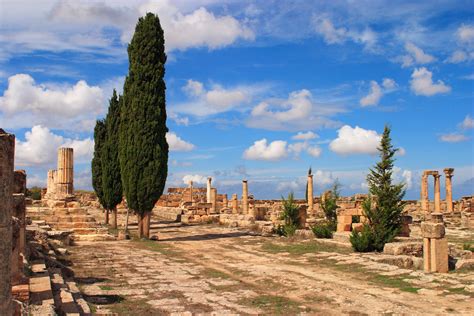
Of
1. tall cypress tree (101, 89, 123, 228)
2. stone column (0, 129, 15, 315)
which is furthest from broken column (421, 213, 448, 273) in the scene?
tall cypress tree (101, 89, 123, 228)

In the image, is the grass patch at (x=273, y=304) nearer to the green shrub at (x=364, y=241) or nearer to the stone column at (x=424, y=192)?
the green shrub at (x=364, y=241)

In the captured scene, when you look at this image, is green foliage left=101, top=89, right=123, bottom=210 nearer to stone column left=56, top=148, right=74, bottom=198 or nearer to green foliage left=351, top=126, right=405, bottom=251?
stone column left=56, top=148, right=74, bottom=198

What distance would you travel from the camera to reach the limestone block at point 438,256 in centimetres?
1084

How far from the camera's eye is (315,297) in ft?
28.8

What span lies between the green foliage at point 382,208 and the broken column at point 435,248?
12.3ft

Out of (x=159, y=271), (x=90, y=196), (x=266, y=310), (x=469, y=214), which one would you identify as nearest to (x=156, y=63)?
(x=159, y=271)

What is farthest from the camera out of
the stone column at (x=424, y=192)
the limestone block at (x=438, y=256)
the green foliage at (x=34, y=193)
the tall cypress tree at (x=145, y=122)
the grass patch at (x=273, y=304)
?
the green foliage at (x=34, y=193)

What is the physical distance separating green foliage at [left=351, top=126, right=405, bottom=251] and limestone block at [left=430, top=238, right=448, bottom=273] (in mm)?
3875

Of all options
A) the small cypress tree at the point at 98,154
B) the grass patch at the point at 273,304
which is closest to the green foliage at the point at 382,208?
the grass patch at the point at 273,304

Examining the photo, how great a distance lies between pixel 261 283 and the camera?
10.3 m

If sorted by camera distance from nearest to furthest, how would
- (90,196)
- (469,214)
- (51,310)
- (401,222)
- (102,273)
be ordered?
(51,310), (102,273), (401,222), (469,214), (90,196)

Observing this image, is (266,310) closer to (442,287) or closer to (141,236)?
(442,287)

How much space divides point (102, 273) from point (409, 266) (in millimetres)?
7465

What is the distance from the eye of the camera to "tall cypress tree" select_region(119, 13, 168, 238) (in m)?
19.8
